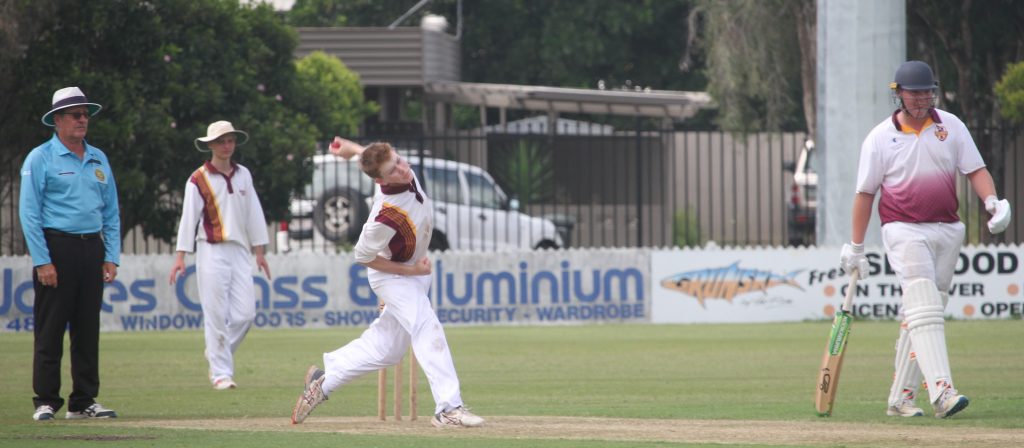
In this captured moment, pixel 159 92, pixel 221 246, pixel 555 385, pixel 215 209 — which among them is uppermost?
pixel 159 92

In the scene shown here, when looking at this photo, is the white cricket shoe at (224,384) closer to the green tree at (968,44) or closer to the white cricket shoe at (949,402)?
the white cricket shoe at (949,402)

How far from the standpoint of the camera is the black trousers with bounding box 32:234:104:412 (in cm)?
895

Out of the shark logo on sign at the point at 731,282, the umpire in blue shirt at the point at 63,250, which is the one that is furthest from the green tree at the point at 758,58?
the umpire in blue shirt at the point at 63,250

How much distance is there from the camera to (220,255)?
11109mm

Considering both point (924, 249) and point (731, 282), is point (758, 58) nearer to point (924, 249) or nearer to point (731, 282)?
point (731, 282)

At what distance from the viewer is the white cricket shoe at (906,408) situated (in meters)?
8.43

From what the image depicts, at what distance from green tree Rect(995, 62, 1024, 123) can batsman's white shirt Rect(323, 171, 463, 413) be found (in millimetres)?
11950

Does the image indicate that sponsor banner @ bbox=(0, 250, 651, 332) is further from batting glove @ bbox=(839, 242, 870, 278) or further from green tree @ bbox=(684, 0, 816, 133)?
batting glove @ bbox=(839, 242, 870, 278)

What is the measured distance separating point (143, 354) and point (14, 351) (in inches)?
53.9

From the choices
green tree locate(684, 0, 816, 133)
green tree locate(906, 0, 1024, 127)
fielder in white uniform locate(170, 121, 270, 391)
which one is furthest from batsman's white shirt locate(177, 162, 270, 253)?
green tree locate(684, 0, 816, 133)

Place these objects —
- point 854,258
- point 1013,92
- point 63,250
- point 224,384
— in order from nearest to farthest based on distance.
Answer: point 854,258 < point 63,250 < point 224,384 < point 1013,92

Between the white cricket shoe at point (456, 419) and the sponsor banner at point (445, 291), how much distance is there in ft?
30.2

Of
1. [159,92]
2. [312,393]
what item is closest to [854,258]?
[312,393]

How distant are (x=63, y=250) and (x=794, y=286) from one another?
10084 millimetres
